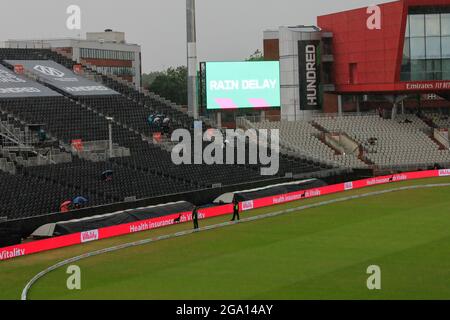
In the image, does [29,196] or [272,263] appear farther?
[29,196]

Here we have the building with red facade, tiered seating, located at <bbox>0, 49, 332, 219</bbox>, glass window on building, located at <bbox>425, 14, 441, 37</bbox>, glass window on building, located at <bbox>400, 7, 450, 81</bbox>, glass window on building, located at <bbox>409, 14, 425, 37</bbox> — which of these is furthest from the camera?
glass window on building, located at <bbox>425, 14, 441, 37</bbox>

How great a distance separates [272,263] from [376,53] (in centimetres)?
5505

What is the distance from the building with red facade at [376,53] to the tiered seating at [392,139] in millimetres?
2482

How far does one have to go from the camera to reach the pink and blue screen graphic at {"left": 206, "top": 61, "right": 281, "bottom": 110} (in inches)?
3371

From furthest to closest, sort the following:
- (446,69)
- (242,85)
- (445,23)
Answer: (445,23), (446,69), (242,85)

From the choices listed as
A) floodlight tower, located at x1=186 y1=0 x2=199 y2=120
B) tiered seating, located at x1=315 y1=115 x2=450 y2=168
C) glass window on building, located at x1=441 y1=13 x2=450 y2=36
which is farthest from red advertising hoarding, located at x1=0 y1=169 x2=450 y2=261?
floodlight tower, located at x1=186 y1=0 x2=199 y2=120

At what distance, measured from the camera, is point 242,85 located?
86500 mm

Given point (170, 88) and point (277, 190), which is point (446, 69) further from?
point (170, 88)

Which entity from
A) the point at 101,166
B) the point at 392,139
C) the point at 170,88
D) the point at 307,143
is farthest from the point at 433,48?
the point at 170,88

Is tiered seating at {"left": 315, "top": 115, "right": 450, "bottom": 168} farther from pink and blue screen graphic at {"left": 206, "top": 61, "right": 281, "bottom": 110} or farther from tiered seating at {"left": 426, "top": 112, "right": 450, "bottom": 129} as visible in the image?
pink and blue screen graphic at {"left": 206, "top": 61, "right": 281, "bottom": 110}

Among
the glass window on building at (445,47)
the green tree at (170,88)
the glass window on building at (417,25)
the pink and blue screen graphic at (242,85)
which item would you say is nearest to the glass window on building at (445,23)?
the glass window on building at (445,47)

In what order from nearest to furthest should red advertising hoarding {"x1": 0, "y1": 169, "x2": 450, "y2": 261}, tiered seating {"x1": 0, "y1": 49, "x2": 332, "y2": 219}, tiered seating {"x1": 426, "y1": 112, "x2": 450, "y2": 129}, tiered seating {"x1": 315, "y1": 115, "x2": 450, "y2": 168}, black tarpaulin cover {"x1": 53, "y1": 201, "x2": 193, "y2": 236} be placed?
red advertising hoarding {"x1": 0, "y1": 169, "x2": 450, "y2": 261}
black tarpaulin cover {"x1": 53, "y1": 201, "x2": 193, "y2": 236}
tiered seating {"x1": 0, "y1": 49, "x2": 332, "y2": 219}
tiered seating {"x1": 315, "y1": 115, "x2": 450, "y2": 168}
tiered seating {"x1": 426, "y1": 112, "x2": 450, "y2": 129}

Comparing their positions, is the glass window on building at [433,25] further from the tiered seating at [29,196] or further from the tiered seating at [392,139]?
the tiered seating at [29,196]

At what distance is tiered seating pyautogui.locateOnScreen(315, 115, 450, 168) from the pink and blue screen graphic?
6350 mm
